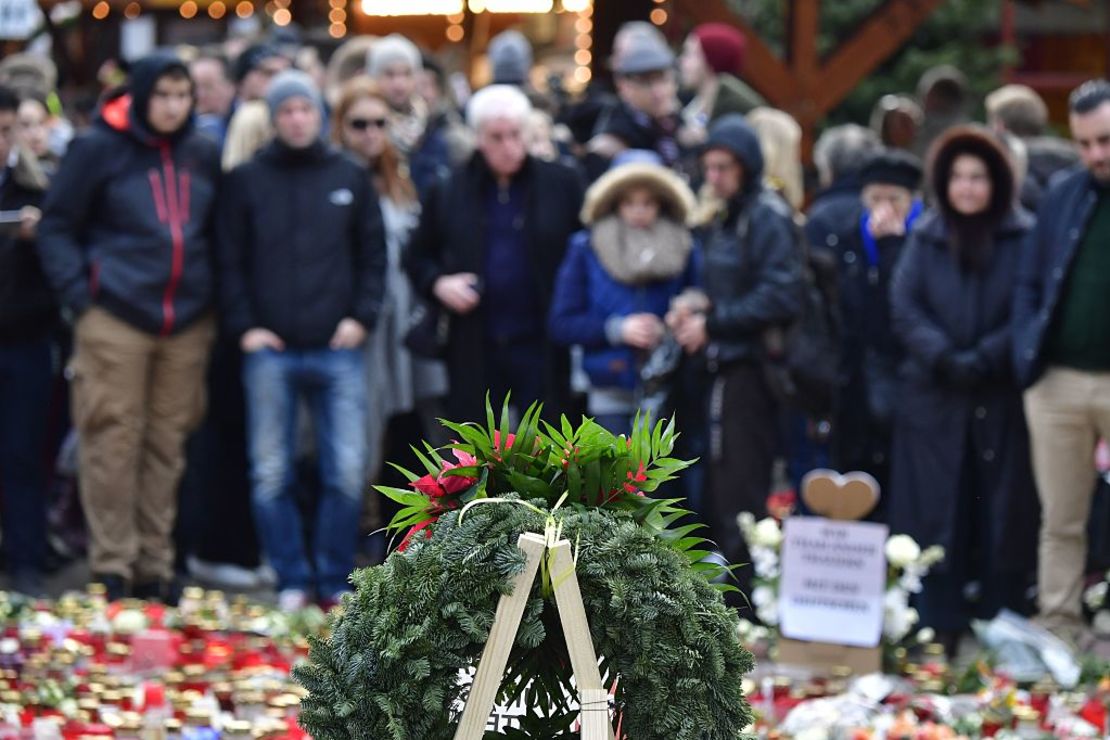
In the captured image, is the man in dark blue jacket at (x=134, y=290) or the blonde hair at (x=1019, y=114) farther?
the blonde hair at (x=1019, y=114)

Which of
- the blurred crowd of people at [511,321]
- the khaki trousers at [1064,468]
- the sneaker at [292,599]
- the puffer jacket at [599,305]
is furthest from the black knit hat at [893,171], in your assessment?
the sneaker at [292,599]

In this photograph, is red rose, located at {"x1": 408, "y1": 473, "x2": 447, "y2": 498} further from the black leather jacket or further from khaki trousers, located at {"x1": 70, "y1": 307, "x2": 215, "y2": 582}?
khaki trousers, located at {"x1": 70, "y1": 307, "x2": 215, "y2": 582}

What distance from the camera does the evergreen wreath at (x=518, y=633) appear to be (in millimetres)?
3584

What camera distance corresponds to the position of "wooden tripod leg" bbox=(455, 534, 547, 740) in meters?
3.53

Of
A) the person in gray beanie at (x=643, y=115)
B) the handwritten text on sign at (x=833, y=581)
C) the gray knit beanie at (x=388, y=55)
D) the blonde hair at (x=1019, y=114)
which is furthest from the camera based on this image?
the blonde hair at (x=1019, y=114)

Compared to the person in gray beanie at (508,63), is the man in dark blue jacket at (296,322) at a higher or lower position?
lower

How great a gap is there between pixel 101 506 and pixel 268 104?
185cm

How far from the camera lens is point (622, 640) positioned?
362 cm

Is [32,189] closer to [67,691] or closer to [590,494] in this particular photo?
[67,691]

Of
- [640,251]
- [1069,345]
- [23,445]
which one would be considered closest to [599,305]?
[640,251]

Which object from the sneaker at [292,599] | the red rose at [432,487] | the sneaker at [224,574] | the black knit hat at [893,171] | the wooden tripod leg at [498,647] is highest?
the black knit hat at [893,171]

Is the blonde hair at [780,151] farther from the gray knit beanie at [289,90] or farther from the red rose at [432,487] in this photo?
the red rose at [432,487]

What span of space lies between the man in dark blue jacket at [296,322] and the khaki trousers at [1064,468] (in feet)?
9.28

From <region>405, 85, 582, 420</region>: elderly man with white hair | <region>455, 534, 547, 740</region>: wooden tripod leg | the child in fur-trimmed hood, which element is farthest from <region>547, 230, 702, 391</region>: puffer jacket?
<region>455, 534, 547, 740</region>: wooden tripod leg
